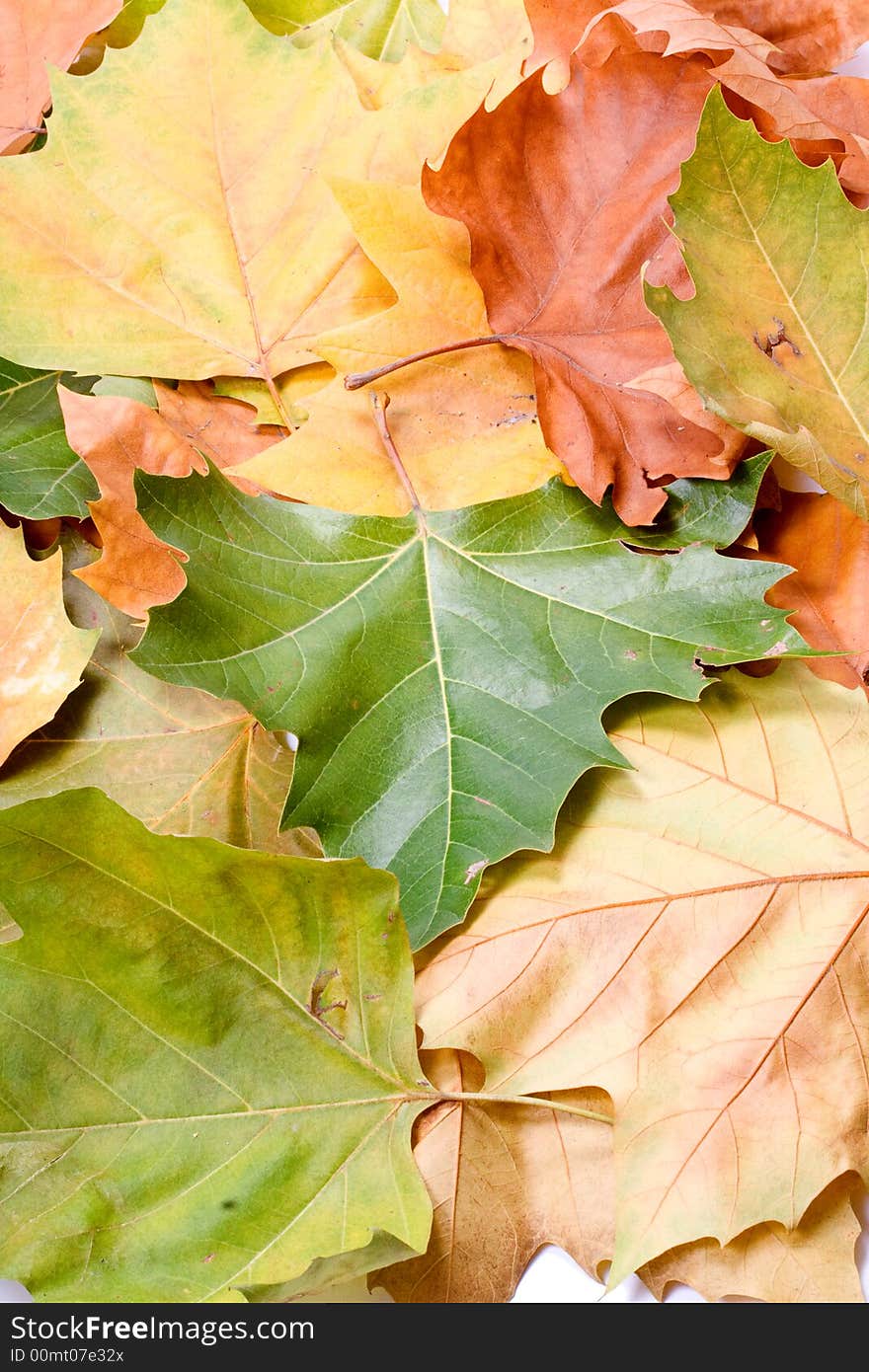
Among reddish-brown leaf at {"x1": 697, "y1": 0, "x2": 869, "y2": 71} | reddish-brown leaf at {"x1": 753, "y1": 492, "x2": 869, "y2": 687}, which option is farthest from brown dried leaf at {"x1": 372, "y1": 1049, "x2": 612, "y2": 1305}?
reddish-brown leaf at {"x1": 697, "y1": 0, "x2": 869, "y2": 71}

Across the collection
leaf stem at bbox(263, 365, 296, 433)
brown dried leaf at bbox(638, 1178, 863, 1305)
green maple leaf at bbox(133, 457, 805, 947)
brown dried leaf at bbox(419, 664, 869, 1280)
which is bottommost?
brown dried leaf at bbox(638, 1178, 863, 1305)

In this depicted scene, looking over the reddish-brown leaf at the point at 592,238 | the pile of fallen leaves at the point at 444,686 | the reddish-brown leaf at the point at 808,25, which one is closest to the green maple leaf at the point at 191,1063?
the pile of fallen leaves at the point at 444,686

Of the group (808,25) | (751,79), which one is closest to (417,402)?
(751,79)

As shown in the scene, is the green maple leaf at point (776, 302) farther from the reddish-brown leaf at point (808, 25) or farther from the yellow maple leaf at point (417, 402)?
the reddish-brown leaf at point (808, 25)

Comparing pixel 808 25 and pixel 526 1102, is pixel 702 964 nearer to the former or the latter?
pixel 526 1102

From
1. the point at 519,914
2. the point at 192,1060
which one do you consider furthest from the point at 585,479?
the point at 192,1060

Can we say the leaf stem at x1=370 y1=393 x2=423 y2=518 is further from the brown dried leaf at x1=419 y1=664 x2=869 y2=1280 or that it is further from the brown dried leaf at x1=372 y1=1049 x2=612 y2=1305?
the brown dried leaf at x1=372 y1=1049 x2=612 y2=1305
